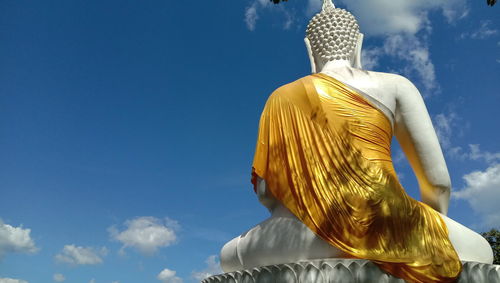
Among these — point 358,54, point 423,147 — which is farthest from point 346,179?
point 358,54

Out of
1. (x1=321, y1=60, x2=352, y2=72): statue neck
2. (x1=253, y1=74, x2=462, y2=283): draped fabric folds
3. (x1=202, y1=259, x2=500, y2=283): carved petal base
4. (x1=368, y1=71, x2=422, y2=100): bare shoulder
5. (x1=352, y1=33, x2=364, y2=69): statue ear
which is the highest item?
(x1=352, y1=33, x2=364, y2=69): statue ear

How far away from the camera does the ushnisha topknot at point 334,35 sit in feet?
17.4

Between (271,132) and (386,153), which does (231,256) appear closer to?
(271,132)

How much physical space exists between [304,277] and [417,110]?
226 centimetres

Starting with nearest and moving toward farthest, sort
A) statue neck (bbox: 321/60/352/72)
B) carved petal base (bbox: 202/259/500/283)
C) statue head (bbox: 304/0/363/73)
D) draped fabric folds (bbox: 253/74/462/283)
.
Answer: carved petal base (bbox: 202/259/500/283), draped fabric folds (bbox: 253/74/462/283), statue neck (bbox: 321/60/352/72), statue head (bbox: 304/0/363/73)

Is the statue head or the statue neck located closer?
the statue neck

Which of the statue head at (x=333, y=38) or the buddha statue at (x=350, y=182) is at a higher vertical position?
the statue head at (x=333, y=38)

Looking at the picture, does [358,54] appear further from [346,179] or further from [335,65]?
[346,179]

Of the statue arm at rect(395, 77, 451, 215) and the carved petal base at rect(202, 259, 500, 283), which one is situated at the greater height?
Answer: the statue arm at rect(395, 77, 451, 215)

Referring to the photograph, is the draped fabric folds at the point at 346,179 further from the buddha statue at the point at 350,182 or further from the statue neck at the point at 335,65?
the statue neck at the point at 335,65

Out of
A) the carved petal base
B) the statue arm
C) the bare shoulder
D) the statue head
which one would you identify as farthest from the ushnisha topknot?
the carved petal base

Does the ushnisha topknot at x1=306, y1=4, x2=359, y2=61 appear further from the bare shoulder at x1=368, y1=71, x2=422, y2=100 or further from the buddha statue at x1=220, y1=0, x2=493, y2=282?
the bare shoulder at x1=368, y1=71, x2=422, y2=100

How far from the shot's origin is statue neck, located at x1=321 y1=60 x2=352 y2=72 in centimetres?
511

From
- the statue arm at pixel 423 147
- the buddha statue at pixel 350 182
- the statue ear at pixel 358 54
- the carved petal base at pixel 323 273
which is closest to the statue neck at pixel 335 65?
the buddha statue at pixel 350 182
